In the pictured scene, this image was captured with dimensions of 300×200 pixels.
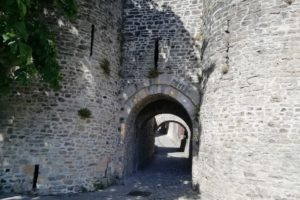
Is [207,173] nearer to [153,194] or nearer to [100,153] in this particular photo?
[153,194]

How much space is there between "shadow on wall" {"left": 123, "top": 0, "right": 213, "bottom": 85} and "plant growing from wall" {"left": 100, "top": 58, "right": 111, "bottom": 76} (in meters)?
0.98

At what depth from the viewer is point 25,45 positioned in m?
5.38

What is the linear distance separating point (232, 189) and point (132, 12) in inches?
275

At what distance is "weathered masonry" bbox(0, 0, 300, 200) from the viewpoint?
680 cm

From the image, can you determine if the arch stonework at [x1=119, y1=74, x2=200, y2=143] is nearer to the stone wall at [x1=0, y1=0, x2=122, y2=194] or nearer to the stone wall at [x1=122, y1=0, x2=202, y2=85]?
the stone wall at [x1=122, y1=0, x2=202, y2=85]

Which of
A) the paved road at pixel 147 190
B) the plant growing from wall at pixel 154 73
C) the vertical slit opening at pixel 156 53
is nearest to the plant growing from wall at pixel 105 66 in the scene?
the plant growing from wall at pixel 154 73

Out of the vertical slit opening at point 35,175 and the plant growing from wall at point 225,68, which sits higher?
→ the plant growing from wall at point 225,68

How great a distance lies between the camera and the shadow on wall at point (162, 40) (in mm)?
10445

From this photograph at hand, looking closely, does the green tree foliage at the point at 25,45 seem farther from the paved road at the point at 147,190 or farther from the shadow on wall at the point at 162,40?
the shadow on wall at the point at 162,40

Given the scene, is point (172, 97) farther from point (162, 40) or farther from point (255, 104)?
point (255, 104)

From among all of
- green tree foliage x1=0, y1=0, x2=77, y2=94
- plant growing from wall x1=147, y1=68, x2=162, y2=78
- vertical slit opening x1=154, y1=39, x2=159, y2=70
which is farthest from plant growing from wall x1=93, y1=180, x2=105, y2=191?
vertical slit opening x1=154, y1=39, x2=159, y2=70

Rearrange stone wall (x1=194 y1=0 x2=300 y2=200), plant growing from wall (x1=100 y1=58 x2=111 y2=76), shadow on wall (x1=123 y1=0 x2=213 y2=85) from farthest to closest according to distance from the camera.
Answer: shadow on wall (x1=123 y1=0 x2=213 y2=85) < plant growing from wall (x1=100 y1=58 x2=111 y2=76) < stone wall (x1=194 y1=0 x2=300 y2=200)

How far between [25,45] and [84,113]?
3884mm

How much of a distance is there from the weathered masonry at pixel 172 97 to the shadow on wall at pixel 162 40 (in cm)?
3
